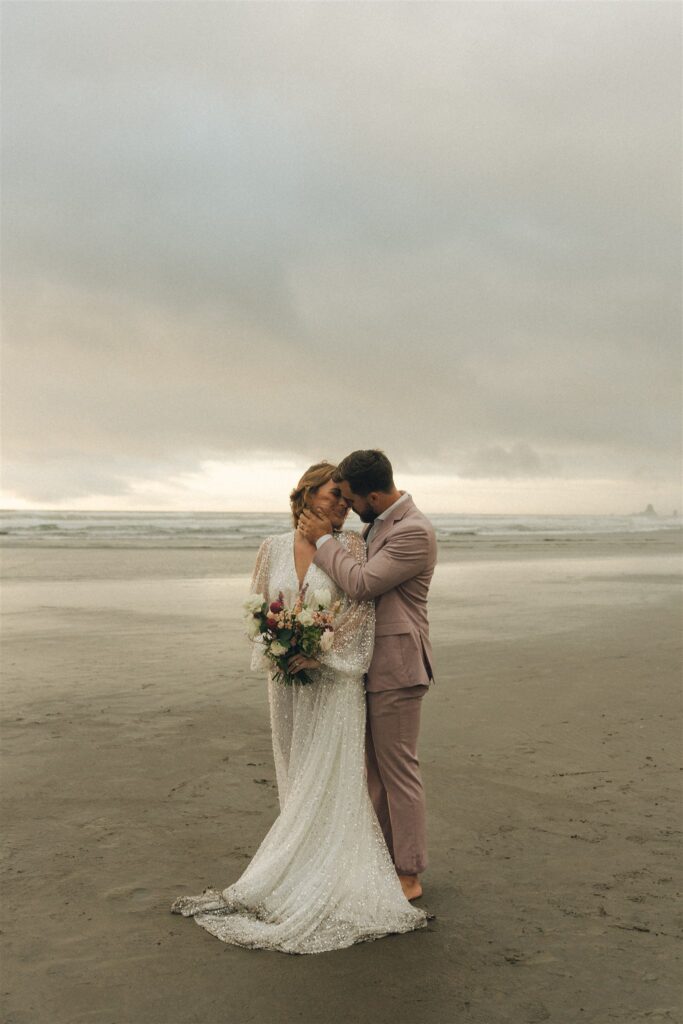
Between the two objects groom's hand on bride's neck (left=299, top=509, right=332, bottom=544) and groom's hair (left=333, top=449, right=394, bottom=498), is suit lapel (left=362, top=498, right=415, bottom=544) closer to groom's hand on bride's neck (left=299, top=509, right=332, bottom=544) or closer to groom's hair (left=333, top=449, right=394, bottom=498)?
groom's hair (left=333, top=449, right=394, bottom=498)

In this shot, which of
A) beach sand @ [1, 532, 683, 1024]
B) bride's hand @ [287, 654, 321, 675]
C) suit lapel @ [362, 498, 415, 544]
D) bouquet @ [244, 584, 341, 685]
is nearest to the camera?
beach sand @ [1, 532, 683, 1024]

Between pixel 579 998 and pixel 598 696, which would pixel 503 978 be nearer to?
pixel 579 998

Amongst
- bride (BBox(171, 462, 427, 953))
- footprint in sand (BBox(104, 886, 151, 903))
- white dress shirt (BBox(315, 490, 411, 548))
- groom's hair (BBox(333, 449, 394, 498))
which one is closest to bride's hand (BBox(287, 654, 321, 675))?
bride (BBox(171, 462, 427, 953))

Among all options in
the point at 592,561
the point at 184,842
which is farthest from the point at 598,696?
the point at 592,561

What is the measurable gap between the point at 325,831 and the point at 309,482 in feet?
5.90

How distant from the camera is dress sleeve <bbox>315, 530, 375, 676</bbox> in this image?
4.39 m

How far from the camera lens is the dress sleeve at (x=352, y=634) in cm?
439

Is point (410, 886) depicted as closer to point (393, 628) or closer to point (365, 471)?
point (393, 628)

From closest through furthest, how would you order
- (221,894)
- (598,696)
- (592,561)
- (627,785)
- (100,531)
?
(221,894) < (627,785) < (598,696) < (592,561) < (100,531)

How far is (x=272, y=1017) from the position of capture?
137 inches

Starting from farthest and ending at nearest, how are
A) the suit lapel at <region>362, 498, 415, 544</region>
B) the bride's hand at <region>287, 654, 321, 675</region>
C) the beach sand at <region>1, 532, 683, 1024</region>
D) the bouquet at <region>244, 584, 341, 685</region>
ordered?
the suit lapel at <region>362, 498, 415, 544</region> → the bride's hand at <region>287, 654, 321, 675</region> → the bouquet at <region>244, 584, 341, 685</region> → the beach sand at <region>1, 532, 683, 1024</region>

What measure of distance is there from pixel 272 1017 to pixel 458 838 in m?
2.24

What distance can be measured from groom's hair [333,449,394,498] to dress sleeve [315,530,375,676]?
262 mm

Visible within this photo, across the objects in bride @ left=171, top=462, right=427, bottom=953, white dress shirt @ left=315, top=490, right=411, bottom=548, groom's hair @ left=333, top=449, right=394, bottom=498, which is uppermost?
groom's hair @ left=333, top=449, right=394, bottom=498
